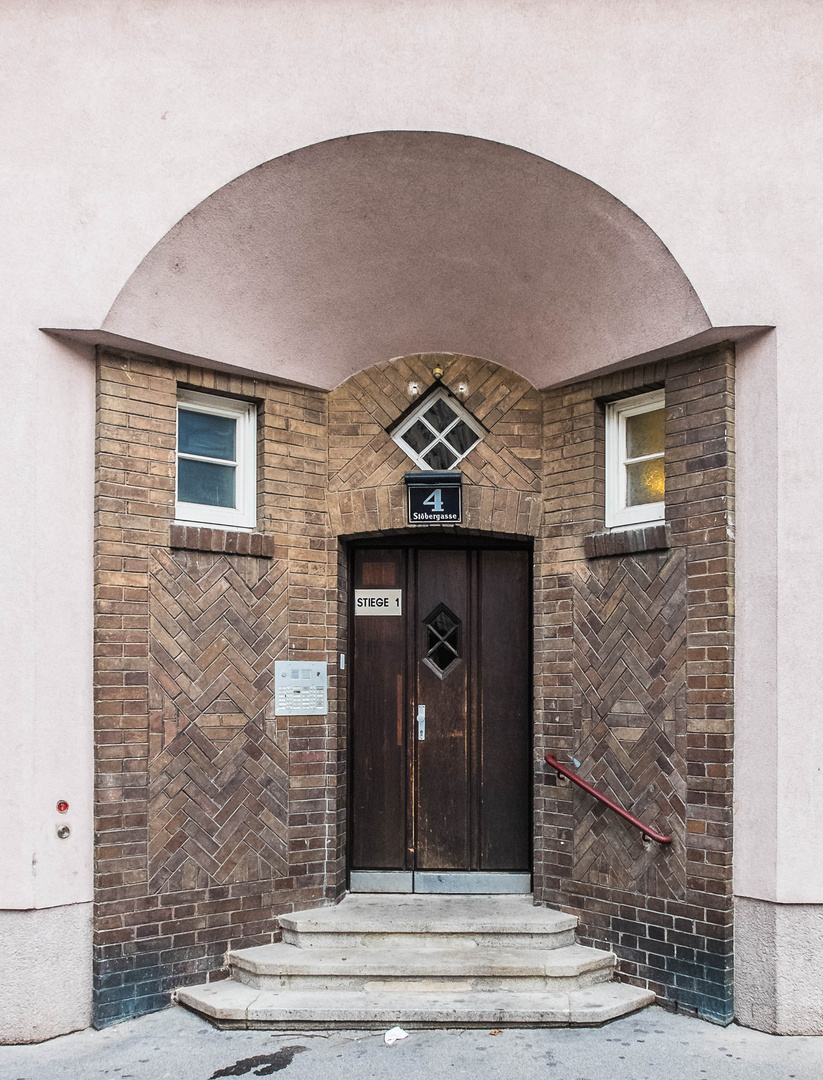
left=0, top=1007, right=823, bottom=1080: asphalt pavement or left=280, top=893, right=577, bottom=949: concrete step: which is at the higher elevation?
left=280, top=893, right=577, bottom=949: concrete step

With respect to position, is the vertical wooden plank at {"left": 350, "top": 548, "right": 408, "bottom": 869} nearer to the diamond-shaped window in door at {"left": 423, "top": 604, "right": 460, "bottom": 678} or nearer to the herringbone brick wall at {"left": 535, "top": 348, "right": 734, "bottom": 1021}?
the diamond-shaped window in door at {"left": 423, "top": 604, "right": 460, "bottom": 678}

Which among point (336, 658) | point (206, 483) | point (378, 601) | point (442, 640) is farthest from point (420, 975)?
point (206, 483)

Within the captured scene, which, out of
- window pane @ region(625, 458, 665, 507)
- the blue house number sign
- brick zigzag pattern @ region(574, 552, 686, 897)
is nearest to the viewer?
brick zigzag pattern @ region(574, 552, 686, 897)

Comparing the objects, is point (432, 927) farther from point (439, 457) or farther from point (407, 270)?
point (407, 270)

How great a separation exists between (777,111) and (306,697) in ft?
15.3

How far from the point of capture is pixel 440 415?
23.2 ft

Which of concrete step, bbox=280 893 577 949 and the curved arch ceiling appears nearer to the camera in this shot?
the curved arch ceiling

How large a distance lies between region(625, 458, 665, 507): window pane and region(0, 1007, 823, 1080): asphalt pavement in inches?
124

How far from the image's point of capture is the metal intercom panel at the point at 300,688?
664cm

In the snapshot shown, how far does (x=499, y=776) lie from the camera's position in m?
7.10

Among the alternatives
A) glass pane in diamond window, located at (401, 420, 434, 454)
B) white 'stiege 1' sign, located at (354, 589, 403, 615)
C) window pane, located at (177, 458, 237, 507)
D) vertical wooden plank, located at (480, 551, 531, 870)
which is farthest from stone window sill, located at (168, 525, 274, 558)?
vertical wooden plank, located at (480, 551, 531, 870)

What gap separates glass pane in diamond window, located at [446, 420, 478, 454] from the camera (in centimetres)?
701

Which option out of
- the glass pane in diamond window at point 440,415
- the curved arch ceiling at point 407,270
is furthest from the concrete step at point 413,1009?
the curved arch ceiling at point 407,270

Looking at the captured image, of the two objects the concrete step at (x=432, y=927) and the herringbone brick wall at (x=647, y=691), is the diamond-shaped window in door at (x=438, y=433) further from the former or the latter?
the concrete step at (x=432, y=927)
